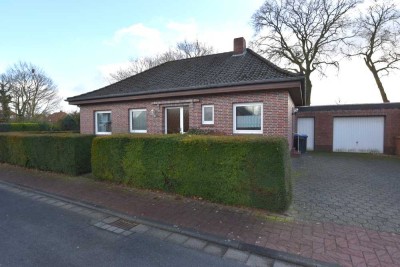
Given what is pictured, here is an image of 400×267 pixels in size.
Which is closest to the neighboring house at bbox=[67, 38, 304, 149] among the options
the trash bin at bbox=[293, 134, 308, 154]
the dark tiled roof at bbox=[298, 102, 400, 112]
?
the trash bin at bbox=[293, 134, 308, 154]

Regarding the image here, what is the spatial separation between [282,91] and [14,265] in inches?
319

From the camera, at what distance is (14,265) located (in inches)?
116

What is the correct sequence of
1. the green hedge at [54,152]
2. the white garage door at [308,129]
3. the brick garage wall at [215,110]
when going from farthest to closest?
the white garage door at [308,129] < the brick garage wall at [215,110] < the green hedge at [54,152]

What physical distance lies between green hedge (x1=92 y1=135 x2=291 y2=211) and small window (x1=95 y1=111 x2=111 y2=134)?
21.7ft

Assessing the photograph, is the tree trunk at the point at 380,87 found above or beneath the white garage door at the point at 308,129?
above

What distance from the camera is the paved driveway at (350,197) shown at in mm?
4184

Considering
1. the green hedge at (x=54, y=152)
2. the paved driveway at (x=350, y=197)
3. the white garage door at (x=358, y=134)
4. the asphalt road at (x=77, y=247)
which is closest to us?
the asphalt road at (x=77, y=247)

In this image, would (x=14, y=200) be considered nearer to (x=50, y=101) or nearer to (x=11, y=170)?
(x=11, y=170)

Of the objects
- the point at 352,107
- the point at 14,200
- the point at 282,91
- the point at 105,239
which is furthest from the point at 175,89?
the point at 352,107

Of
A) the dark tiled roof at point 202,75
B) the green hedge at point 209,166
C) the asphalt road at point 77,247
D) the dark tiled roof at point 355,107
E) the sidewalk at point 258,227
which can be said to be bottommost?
the asphalt road at point 77,247

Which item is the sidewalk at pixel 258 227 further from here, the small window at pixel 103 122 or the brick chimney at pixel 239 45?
the brick chimney at pixel 239 45

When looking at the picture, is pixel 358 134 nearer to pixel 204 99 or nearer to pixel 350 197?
pixel 204 99

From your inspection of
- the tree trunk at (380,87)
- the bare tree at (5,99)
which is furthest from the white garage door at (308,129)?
the bare tree at (5,99)

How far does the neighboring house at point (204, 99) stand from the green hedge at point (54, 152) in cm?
379
